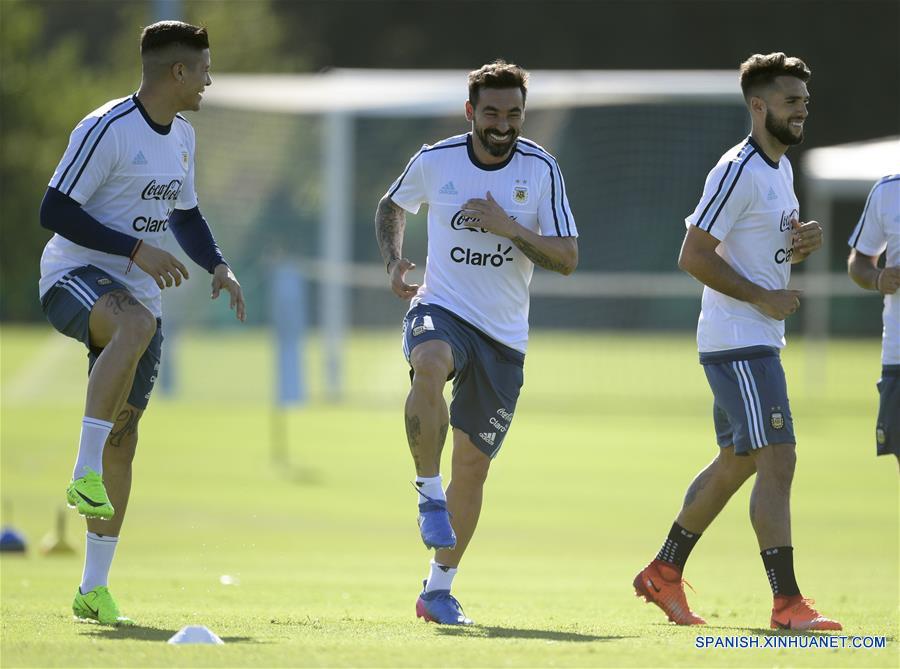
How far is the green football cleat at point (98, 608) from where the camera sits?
736cm

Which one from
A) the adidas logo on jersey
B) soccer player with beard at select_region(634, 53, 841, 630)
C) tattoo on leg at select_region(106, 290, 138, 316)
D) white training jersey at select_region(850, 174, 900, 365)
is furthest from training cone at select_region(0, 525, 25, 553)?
white training jersey at select_region(850, 174, 900, 365)

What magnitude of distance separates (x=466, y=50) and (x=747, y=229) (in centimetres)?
4746

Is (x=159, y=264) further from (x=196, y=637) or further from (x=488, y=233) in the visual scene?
(x=196, y=637)

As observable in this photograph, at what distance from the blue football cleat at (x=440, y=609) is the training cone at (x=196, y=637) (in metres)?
1.45

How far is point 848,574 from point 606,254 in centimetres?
1791

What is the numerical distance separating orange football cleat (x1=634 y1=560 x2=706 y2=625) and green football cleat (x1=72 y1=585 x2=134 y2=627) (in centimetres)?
270

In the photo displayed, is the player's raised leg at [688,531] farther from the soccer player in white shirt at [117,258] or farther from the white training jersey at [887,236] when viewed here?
the soccer player in white shirt at [117,258]

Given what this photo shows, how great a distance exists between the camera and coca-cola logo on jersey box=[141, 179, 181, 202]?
7.57 m

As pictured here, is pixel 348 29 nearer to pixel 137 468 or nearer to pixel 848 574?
pixel 137 468

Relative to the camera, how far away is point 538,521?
47.2ft

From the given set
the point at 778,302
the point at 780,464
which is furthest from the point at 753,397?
the point at 778,302

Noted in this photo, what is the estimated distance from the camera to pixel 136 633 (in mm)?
6879

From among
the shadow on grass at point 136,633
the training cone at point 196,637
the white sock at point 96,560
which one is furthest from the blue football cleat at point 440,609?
the white sock at point 96,560

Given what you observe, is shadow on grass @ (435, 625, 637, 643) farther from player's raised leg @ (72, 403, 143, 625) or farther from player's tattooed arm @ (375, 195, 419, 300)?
player's tattooed arm @ (375, 195, 419, 300)
